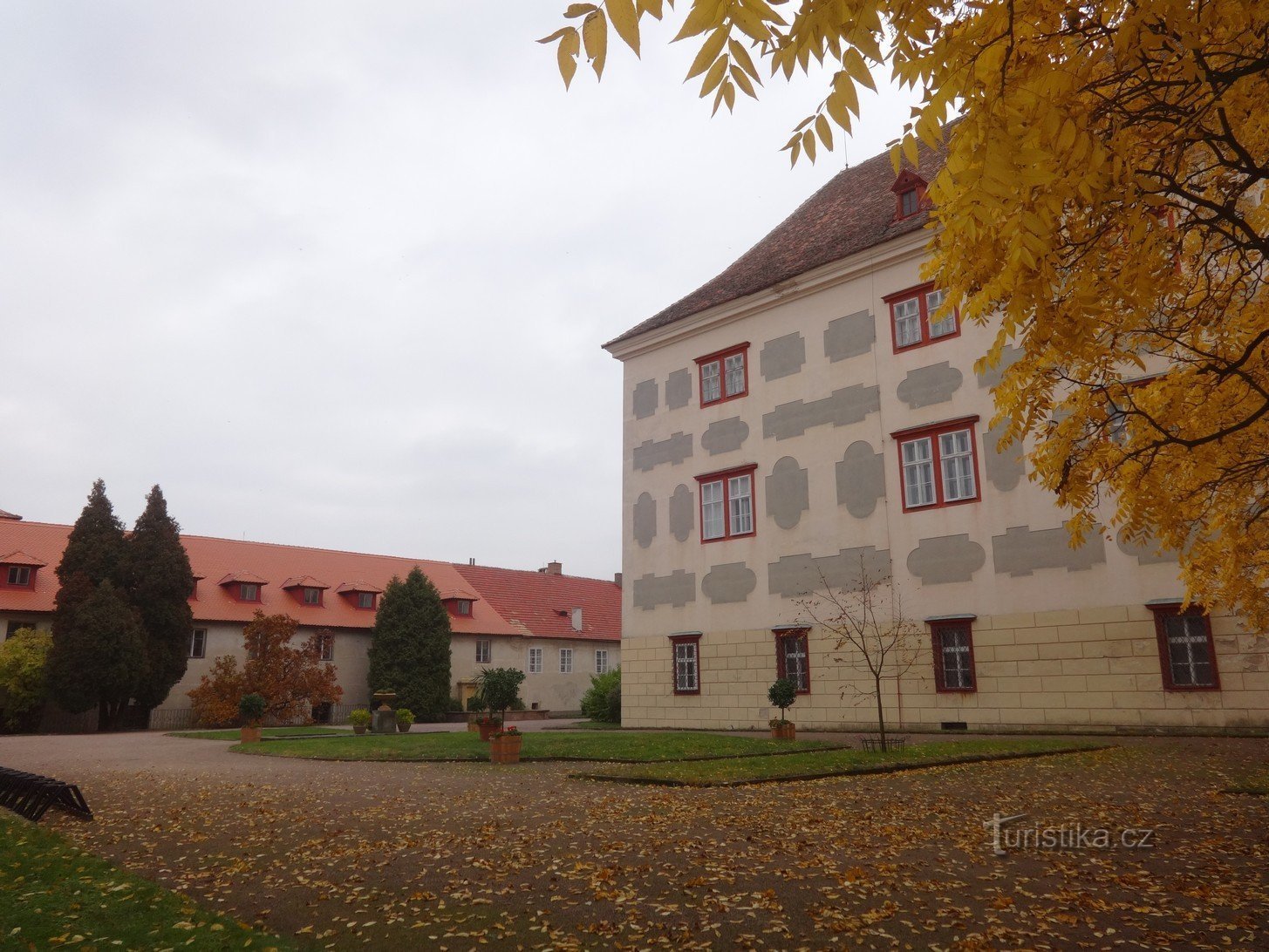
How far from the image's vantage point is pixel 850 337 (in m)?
22.0

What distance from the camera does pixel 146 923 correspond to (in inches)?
217

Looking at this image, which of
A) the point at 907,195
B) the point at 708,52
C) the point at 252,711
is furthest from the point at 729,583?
the point at 708,52

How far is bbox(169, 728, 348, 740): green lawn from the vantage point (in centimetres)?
2634

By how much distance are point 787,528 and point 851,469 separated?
2.31 m

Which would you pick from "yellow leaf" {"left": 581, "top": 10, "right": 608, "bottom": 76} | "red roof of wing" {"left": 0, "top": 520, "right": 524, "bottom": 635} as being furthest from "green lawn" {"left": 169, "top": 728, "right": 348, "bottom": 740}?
"yellow leaf" {"left": 581, "top": 10, "right": 608, "bottom": 76}

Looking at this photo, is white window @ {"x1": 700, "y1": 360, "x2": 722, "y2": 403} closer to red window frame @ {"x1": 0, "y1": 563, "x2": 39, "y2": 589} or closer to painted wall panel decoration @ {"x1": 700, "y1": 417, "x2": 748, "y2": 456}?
painted wall panel decoration @ {"x1": 700, "y1": 417, "x2": 748, "y2": 456}

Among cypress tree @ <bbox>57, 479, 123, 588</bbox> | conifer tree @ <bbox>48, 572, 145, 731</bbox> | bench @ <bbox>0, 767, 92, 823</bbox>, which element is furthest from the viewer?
cypress tree @ <bbox>57, 479, 123, 588</bbox>

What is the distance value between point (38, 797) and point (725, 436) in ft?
58.7

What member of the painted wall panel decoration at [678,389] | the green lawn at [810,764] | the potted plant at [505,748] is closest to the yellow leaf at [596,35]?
the green lawn at [810,764]

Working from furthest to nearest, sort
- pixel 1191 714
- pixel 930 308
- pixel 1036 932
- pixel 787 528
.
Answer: pixel 787 528, pixel 930 308, pixel 1191 714, pixel 1036 932

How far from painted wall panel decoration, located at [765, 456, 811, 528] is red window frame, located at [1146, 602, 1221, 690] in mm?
8118

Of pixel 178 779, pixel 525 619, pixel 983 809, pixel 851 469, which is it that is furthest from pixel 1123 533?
pixel 525 619

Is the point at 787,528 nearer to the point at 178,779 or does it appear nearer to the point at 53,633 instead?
the point at 178,779

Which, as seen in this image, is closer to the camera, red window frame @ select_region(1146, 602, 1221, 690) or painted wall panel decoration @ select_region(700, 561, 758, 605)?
red window frame @ select_region(1146, 602, 1221, 690)
